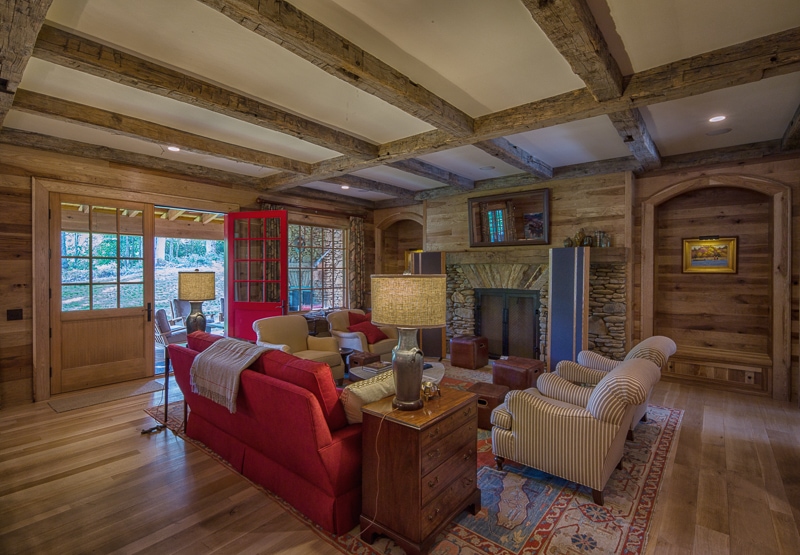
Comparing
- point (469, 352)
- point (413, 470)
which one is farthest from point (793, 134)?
point (413, 470)

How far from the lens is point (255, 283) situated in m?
5.60

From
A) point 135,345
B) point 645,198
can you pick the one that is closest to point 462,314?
point 645,198

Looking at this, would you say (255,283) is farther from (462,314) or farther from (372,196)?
(462,314)

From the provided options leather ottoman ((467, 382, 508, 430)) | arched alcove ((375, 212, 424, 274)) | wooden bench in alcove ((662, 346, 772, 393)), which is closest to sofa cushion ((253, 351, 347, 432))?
leather ottoman ((467, 382, 508, 430))

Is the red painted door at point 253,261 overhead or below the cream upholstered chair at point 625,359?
overhead

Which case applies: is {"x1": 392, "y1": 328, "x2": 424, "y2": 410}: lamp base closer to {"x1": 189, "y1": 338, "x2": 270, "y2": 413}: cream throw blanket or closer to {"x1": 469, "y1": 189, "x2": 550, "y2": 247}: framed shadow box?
{"x1": 189, "y1": 338, "x2": 270, "y2": 413}: cream throw blanket

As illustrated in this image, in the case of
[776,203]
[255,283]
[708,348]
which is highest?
[776,203]

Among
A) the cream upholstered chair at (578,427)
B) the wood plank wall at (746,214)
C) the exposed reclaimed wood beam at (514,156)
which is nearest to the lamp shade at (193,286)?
the cream upholstered chair at (578,427)

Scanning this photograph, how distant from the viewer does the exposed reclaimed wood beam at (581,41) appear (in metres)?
1.76

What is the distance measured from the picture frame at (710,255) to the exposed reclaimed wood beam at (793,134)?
1.14m

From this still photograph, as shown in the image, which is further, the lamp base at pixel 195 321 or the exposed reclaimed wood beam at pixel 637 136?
the lamp base at pixel 195 321

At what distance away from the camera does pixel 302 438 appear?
2.01 m

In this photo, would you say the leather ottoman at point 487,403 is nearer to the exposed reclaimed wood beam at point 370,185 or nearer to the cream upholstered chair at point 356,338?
the cream upholstered chair at point 356,338

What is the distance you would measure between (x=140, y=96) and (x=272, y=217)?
265cm
